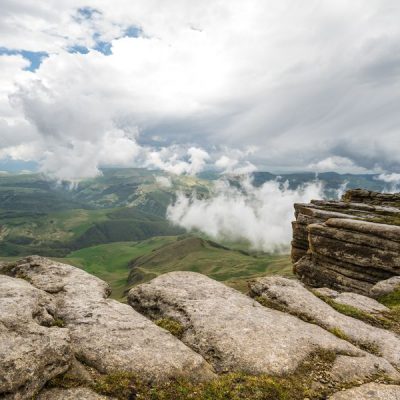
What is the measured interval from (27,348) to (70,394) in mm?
2577

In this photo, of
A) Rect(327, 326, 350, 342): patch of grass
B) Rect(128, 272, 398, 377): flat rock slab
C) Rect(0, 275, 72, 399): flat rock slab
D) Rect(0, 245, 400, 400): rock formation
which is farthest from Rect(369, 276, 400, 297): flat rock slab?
Rect(0, 275, 72, 399): flat rock slab

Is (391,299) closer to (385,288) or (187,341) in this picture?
(385,288)

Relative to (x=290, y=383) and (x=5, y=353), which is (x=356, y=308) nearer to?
(x=290, y=383)

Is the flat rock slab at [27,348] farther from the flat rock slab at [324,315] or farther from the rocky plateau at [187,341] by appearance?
the flat rock slab at [324,315]

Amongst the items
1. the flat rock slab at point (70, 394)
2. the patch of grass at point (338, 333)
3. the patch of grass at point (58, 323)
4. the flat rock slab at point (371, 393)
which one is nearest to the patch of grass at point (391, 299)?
the patch of grass at point (338, 333)

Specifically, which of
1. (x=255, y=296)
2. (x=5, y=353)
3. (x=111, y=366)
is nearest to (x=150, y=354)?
(x=111, y=366)

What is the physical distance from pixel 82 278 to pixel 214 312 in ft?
36.5

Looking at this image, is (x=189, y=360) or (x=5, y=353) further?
(x=189, y=360)

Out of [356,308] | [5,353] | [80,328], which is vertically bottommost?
[356,308]

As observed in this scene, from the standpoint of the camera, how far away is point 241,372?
14703 mm

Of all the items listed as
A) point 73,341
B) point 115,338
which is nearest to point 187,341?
point 115,338

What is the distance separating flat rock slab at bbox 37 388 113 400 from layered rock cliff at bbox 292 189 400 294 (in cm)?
4116

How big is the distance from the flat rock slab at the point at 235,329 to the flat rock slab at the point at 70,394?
611 cm

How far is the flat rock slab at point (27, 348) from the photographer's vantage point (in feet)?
36.8
